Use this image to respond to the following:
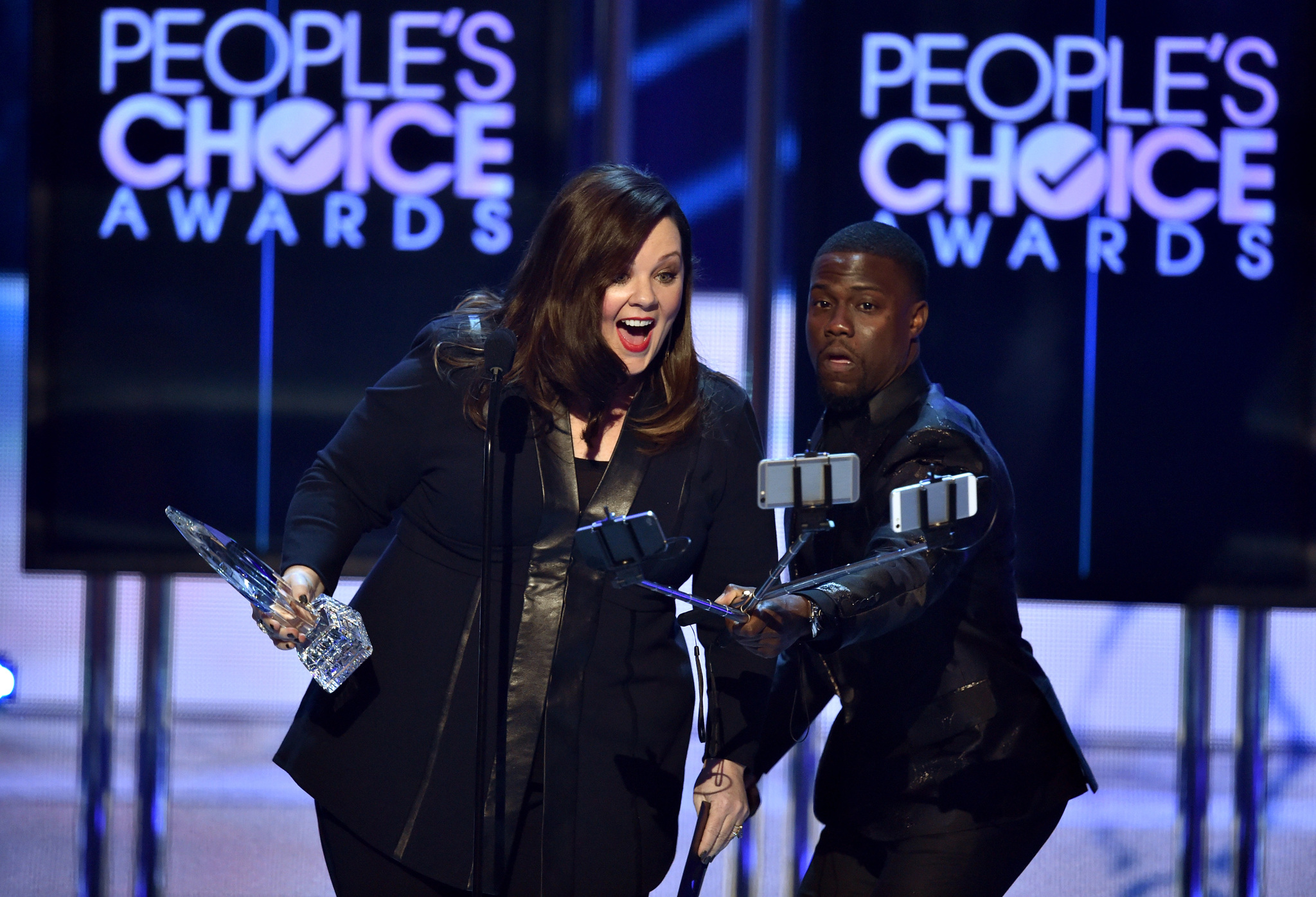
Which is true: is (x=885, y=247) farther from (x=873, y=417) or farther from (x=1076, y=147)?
→ (x=1076, y=147)

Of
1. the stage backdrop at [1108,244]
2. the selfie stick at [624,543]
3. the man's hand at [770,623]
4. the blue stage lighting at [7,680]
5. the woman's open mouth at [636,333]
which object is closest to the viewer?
the selfie stick at [624,543]

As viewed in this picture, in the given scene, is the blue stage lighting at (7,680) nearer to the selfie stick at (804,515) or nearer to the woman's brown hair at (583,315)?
the woman's brown hair at (583,315)

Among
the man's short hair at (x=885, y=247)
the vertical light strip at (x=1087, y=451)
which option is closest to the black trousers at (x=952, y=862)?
the man's short hair at (x=885, y=247)

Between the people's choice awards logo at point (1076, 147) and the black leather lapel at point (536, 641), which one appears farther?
the people's choice awards logo at point (1076, 147)

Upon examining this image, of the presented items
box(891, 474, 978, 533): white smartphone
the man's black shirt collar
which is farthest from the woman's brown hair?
box(891, 474, 978, 533): white smartphone

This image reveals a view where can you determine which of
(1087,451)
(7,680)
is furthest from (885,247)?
(7,680)

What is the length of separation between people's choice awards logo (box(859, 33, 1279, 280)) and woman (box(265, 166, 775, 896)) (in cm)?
196

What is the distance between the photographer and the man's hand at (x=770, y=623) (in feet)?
5.43

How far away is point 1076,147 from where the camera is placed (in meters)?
3.87

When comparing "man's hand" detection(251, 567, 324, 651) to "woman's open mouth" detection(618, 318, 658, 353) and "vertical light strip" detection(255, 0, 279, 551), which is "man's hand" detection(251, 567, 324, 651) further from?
"vertical light strip" detection(255, 0, 279, 551)

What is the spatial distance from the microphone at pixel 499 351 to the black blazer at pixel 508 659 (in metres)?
0.23

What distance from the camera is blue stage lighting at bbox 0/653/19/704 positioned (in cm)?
368

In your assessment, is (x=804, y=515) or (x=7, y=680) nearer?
(x=804, y=515)

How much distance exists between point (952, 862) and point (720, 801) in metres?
0.41
